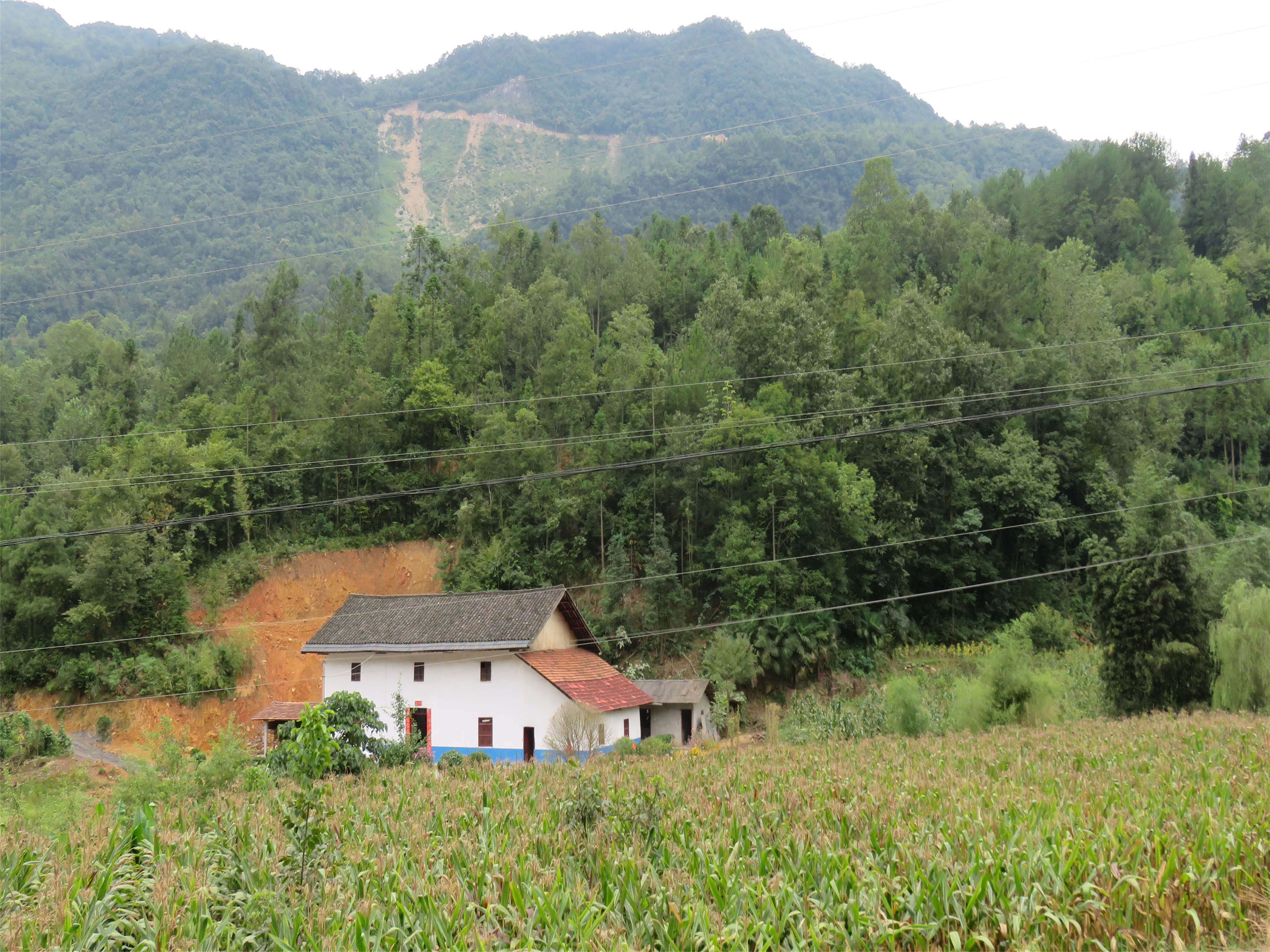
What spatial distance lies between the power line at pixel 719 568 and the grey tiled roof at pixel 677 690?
4808 millimetres

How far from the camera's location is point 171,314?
10969cm

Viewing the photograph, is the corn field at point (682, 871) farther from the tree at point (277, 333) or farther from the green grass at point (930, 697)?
the tree at point (277, 333)

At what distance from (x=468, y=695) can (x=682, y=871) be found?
21.3m

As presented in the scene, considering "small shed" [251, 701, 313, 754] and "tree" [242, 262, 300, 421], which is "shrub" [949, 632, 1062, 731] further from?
"tree" [242, 262, 300, 421]

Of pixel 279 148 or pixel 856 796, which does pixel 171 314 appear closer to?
pixel 279 148

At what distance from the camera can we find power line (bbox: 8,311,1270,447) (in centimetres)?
4178

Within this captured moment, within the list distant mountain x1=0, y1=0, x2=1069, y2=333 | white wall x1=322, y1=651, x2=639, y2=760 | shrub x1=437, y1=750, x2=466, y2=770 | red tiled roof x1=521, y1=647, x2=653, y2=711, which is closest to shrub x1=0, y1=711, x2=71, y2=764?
white wall x1=322, y1=651, x2=639, y2=760

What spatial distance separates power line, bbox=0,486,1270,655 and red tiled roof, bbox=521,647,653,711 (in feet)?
24.6

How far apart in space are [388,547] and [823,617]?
81.4 ft

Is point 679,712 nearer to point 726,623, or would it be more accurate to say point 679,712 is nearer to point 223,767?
point 726,623

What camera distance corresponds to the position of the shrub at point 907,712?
2405 cm

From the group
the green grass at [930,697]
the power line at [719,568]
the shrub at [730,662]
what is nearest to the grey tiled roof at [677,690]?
the shrub at [730,662]

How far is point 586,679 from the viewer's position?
94.2 feet

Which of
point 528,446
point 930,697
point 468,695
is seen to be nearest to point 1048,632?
point 930,697
